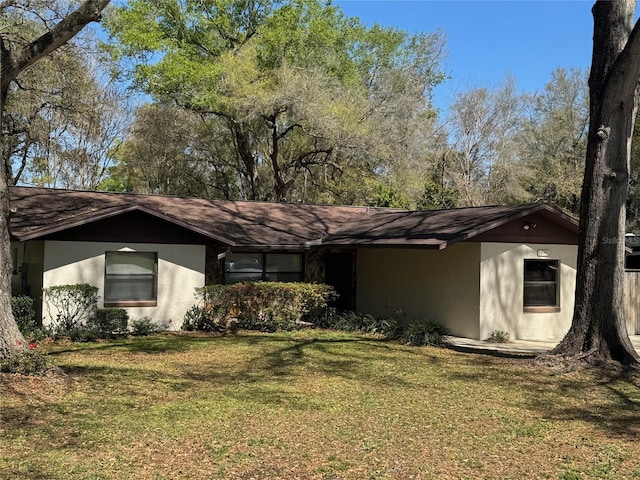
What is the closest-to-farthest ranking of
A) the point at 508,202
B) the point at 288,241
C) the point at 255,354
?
the point at 255,354
the point at 288,241
the point at 508,202

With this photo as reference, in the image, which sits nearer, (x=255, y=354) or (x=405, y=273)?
(x=255, y=354)

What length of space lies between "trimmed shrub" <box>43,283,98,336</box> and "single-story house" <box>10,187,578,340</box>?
0.30 metres

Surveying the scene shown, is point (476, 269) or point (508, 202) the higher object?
point (508, 202)

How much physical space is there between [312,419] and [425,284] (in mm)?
Result: 9078

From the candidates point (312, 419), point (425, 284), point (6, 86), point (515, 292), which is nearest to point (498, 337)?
point (515, 292)

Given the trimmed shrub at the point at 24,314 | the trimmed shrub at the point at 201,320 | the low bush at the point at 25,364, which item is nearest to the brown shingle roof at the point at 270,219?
the trimmed shrub at the point at 24,314

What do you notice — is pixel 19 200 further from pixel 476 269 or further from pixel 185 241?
pixel 476 269

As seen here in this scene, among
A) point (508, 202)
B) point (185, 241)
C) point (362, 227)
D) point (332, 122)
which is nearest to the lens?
point (185, 241)

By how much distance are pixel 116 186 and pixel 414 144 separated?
20.0 m

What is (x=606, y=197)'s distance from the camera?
1012 centimetres

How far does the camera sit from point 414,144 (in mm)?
27453

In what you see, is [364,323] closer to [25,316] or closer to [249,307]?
[249,307]

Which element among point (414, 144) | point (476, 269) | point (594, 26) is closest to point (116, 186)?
point (414, 144)

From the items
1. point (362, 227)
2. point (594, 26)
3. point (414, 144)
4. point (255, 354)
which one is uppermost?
point (414, 144)
